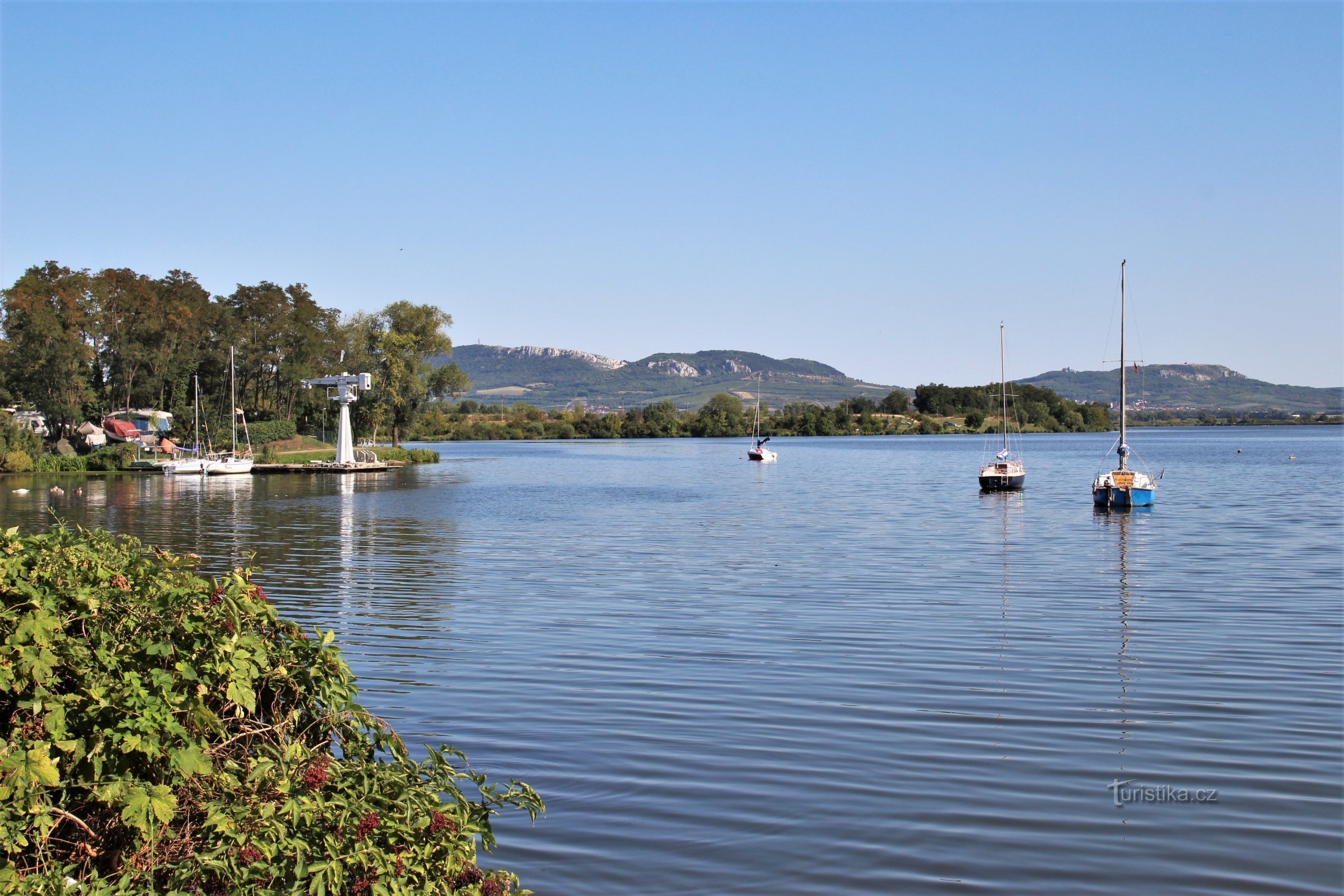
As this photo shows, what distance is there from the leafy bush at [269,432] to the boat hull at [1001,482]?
52385 millimetres

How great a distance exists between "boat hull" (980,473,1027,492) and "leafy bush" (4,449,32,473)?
169 feet

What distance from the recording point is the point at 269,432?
257ft

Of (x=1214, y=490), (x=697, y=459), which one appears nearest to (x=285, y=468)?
(x=697, y=459)

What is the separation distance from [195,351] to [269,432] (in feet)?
24.7

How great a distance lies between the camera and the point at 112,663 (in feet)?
12.8

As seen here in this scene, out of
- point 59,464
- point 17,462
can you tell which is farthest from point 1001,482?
point 17,462

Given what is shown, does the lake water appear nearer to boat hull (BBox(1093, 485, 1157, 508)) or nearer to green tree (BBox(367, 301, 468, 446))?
boat hull (BBox(1093, 485, 1157, 508))

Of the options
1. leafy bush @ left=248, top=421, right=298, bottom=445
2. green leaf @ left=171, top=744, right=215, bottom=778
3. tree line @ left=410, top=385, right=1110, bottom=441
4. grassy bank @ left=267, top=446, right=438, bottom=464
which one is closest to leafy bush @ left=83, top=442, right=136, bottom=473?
grassy bank @ left=267, top=446, right=438, bottom=464

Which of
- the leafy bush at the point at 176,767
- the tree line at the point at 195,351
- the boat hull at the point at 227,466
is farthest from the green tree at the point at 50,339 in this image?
the leafy bush at the point at 176,767

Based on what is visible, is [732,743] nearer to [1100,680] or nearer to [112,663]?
[1100,680]

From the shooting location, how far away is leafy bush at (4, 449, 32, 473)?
59.7 metres

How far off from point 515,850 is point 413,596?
35.5 ft

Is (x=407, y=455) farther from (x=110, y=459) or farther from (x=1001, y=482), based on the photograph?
(x=1001, y=482)

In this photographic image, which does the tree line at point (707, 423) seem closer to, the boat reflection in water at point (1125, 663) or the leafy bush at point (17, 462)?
the leafy bush at point (17, 462)
